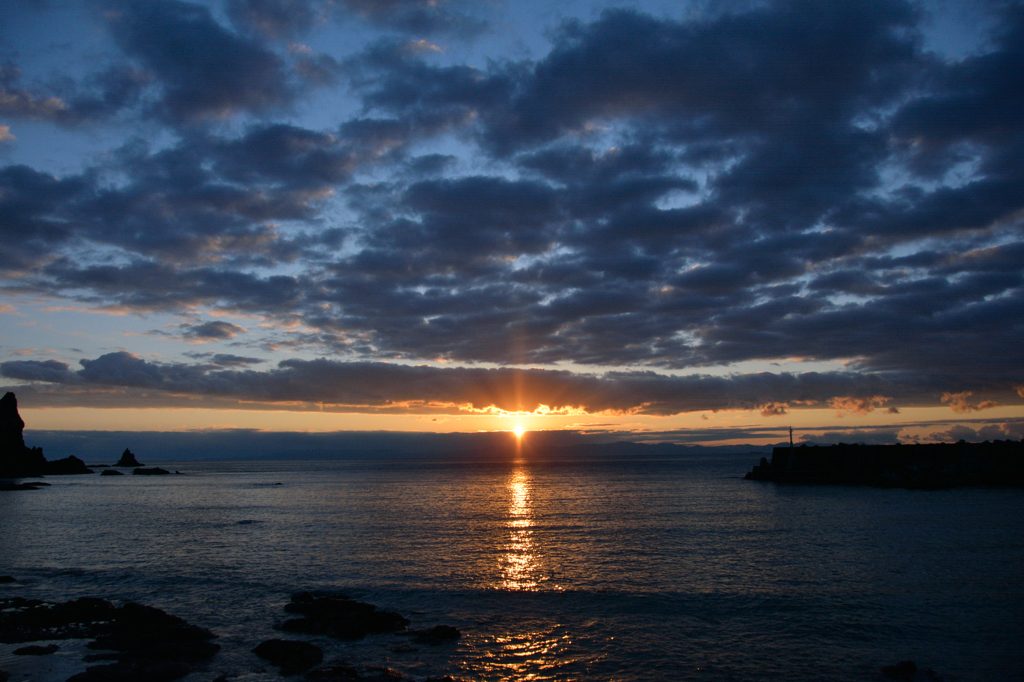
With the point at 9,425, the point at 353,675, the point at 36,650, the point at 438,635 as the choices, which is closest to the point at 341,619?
the point at 438,635

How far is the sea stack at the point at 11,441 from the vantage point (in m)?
170

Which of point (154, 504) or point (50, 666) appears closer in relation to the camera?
point (50, 666)

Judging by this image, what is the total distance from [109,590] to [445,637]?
80.5 feet

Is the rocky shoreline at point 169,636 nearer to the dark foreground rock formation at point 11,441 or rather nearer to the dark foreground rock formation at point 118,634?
the dark foreground rock formation at point 118,634

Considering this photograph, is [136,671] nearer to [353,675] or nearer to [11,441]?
[353,675]

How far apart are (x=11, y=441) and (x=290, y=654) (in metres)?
212

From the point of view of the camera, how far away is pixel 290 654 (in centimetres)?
2358

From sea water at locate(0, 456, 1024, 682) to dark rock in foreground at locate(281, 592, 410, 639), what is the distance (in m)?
0.98

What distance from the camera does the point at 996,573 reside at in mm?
37781

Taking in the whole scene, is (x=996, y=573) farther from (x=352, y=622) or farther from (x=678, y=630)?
(x=352, y=622)

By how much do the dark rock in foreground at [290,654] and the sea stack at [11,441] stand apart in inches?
7854

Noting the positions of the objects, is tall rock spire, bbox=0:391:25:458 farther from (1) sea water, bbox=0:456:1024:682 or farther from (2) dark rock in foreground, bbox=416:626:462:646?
(2) dark rock in foreground, bbox=416:626:462:646

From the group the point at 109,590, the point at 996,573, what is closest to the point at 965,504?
the point at 996,573

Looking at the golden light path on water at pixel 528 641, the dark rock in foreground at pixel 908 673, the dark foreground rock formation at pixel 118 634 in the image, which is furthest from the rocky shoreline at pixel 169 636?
the dark rock in foreground at pixel 908 673
